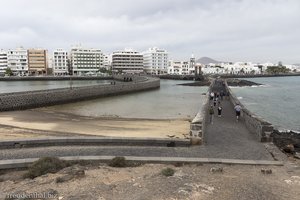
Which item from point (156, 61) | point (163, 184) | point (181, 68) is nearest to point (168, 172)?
point (163, 184)

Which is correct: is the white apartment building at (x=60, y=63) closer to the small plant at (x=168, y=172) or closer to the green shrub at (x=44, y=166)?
the green shrub at (x=44, y=166)

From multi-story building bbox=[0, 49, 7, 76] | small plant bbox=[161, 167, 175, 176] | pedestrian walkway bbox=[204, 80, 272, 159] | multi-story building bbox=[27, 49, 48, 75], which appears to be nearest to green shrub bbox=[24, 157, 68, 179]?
small plant bbox=[161, 167, 175, 176]

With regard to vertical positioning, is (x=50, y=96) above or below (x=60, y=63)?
below

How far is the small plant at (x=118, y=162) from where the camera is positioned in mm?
9750

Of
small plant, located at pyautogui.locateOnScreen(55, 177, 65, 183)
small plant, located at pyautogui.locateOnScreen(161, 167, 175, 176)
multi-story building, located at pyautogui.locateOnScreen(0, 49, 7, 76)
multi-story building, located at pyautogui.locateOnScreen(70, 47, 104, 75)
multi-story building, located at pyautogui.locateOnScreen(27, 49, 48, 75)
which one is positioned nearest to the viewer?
small plant, located at pyautogui.locateOnScreen(55, 177, 65, 183)

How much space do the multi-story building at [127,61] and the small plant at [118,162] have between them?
136051 mm

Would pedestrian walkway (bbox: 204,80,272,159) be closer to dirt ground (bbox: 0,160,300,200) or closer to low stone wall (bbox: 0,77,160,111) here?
dirt ground (bbox: 0,160,300,200)

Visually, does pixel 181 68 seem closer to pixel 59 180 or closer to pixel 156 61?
pixel 156 61

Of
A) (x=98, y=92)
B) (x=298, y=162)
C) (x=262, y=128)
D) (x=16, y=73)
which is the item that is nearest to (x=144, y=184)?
(x=298, y=162)

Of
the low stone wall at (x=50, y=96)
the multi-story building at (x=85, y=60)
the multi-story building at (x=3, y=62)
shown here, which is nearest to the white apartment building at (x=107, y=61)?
the multi-story building at (x=85, y=60)

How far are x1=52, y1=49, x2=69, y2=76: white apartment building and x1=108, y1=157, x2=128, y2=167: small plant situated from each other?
134 meters

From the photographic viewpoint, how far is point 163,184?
811 centimetres

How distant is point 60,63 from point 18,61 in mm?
17121

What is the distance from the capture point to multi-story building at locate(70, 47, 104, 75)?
5349 inches
